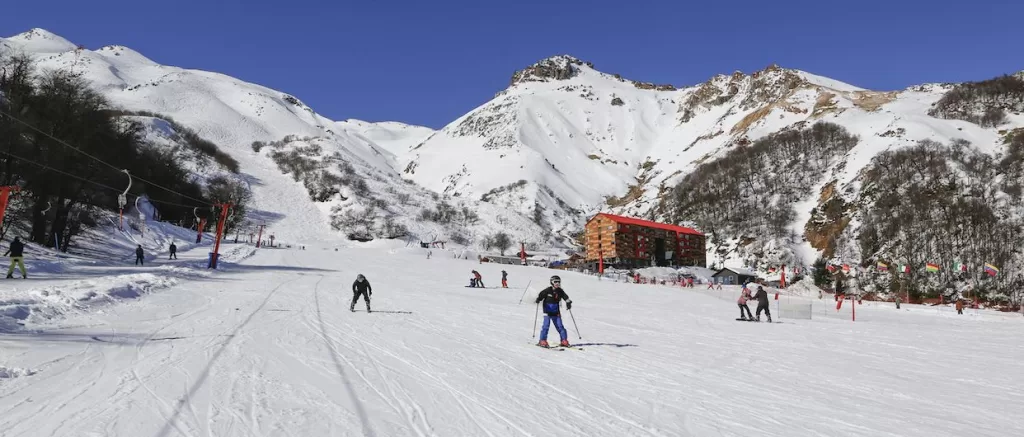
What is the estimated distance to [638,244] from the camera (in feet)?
233

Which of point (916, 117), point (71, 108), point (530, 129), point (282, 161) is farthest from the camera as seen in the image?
point (530, 129)

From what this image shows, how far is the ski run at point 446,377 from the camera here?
18.9 feet

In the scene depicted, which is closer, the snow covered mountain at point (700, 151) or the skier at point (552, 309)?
the skier at point (552, 309)

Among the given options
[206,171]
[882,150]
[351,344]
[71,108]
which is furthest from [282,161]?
[351,344]

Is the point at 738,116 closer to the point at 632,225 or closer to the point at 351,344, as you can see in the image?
the point at 632,225

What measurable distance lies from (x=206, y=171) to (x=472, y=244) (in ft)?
224

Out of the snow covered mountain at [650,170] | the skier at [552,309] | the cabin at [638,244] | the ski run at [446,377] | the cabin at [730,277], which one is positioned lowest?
the ski run at [446,377]

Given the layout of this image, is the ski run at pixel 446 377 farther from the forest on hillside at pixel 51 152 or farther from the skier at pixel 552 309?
the forest on hillside at pixel 51 152

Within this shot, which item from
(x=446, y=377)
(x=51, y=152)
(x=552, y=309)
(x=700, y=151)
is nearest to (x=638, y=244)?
(x=51, y=152)

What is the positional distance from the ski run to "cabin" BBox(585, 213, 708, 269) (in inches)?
2083

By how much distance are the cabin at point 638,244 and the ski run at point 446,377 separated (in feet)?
174

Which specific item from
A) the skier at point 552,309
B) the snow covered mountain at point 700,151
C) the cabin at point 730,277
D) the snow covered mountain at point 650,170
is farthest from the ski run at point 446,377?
the snow covered mountain at point 700,151

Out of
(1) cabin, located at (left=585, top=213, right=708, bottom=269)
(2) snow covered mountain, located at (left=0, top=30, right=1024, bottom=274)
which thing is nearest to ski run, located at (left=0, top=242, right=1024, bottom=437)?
(2) snow covered mountain, located at (left=0, top=30, right=1024, bottom=274)

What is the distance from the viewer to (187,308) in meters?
15.0
